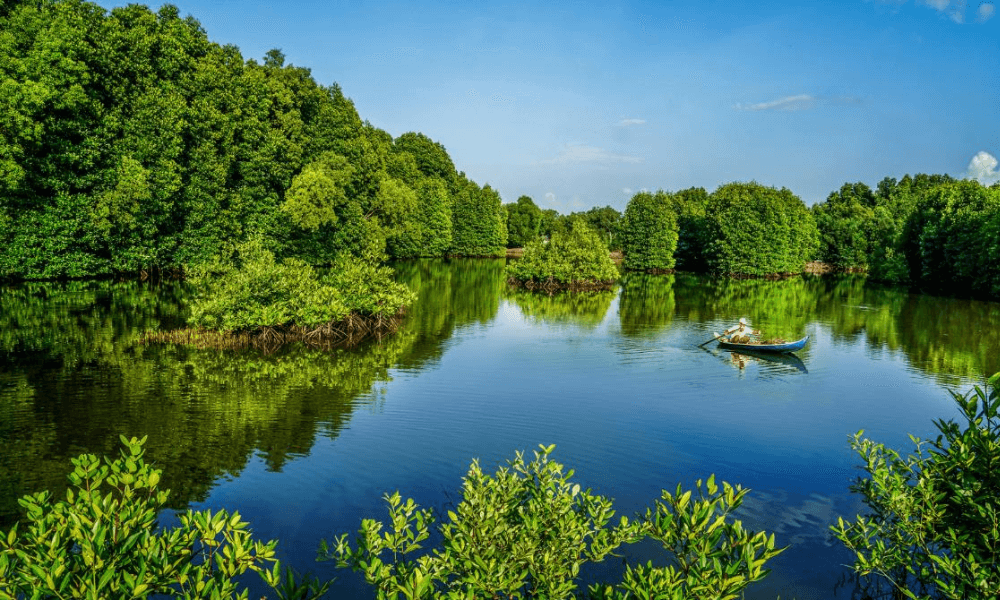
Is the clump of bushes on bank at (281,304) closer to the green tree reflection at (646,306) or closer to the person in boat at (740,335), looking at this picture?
the green tree reflection at (646,306)

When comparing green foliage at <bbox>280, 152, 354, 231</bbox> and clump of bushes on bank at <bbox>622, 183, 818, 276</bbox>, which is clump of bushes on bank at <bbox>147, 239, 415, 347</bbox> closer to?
green foliage at <bbox>280, 152, 354, 231</bbox>

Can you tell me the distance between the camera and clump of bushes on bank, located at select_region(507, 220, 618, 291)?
58.2m

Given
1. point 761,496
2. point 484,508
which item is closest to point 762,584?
point 761,496

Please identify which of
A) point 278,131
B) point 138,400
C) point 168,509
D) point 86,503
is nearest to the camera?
point 86,503

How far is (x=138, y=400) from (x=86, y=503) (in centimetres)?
1495

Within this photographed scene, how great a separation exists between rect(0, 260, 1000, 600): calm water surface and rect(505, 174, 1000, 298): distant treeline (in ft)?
92.1

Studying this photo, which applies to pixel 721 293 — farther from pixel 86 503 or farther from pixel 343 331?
pixel 86 503

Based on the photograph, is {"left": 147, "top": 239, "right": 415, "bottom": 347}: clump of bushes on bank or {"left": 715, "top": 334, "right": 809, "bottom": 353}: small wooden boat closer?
{"left": 147, "top": 239, "right": 415, "bottom": 347}: clump of bushes on bank

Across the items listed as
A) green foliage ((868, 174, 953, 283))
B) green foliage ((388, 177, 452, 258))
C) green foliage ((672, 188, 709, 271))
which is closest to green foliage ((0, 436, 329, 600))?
green foliage ((868, 174, 953, 283))

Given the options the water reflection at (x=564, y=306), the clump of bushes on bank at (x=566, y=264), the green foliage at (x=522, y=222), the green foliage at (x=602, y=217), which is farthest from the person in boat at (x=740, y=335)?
the green foliage at (x=602, y=217)

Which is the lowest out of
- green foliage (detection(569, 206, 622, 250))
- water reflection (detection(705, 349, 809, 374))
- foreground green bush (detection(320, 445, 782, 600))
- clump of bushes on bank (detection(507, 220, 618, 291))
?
water reflection (detection(705, 349, 809, 374))

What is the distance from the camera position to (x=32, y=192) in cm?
4119

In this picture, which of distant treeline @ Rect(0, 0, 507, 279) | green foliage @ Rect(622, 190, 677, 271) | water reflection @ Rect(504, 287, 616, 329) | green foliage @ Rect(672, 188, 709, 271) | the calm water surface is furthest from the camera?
green foliage @ Rect(672, 188, 709, 271)

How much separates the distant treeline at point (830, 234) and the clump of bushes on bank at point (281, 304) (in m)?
39.3
